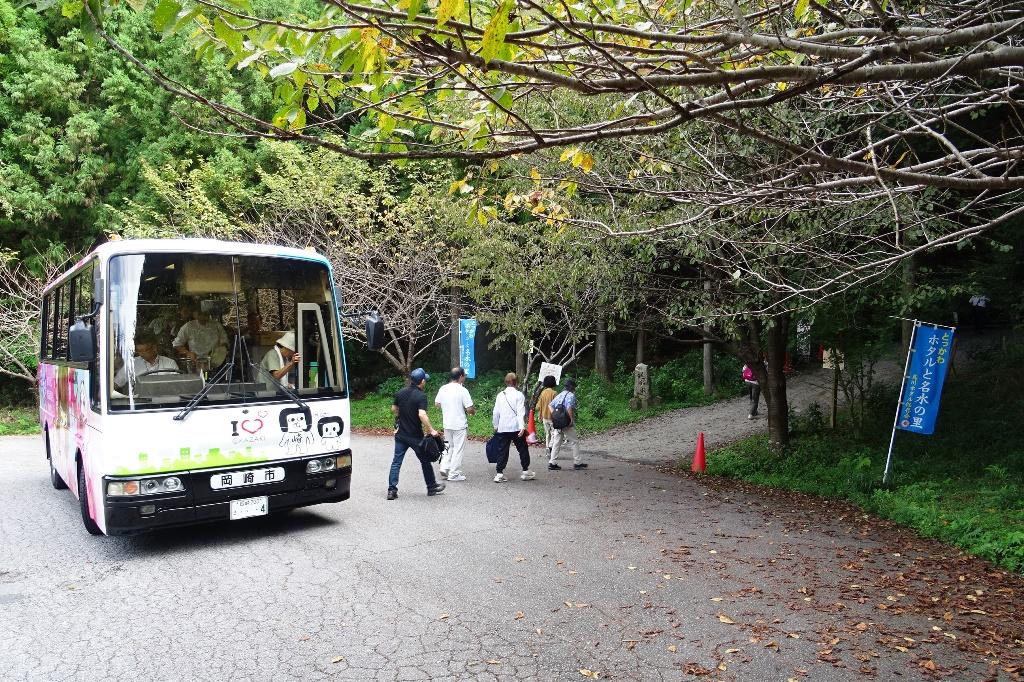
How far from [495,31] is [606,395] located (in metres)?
19.9

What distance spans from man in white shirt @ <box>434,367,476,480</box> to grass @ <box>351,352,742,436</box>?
26.2 ft

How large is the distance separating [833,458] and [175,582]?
34.4 ft

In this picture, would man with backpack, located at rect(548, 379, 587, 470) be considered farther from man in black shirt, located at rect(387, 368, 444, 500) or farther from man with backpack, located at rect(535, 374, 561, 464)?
man in black shirt, located at rect(387, 368, 444, 500)

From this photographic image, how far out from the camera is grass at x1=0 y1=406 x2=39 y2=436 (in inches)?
836

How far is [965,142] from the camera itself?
1119 cm

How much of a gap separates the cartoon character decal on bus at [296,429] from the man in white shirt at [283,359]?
11.9 inches

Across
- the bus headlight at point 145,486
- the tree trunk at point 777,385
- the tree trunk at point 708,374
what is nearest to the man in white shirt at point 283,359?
the bus headlight at point 145,486

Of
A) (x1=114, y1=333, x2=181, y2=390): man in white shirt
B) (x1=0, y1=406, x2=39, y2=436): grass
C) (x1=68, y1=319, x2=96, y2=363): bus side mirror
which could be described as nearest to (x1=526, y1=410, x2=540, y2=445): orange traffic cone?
(x1=114, y1=333, x2=181, y2=390): man in white shirt

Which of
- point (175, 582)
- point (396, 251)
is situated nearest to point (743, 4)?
point (175, 582)

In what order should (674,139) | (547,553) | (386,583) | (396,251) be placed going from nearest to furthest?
(386,583), (547,553), (674,139), (396,251)

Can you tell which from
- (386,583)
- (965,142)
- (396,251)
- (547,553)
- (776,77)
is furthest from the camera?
(396,251)

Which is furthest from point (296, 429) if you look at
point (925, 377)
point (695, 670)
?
point (925, 377)

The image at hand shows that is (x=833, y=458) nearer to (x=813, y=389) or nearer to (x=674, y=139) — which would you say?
(x=674, y=139)

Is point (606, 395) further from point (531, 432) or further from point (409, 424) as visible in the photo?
point (409, 424)
